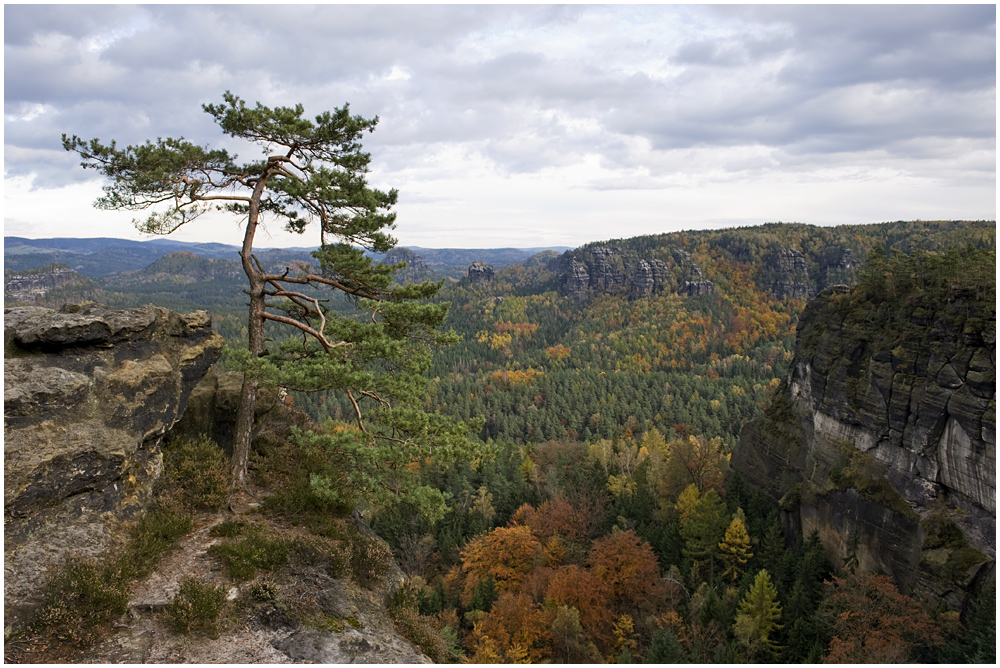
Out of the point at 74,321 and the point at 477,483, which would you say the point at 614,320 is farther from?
the point at 74,321

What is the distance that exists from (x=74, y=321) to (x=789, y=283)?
219416 mm

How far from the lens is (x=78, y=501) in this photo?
11.0 metres

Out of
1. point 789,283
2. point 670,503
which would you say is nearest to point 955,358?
point 670,503

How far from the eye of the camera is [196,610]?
9773 mm

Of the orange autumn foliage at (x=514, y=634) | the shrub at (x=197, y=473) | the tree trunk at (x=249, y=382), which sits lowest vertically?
the orange autumn foliage at (x=514, y=634)

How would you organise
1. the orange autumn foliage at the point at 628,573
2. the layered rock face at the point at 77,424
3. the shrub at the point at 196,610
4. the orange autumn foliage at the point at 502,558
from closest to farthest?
1. the shrub at the point at 196,610
2. the layered rock face at the point at 77,424
3. the orange autumn foliage at the point at 628,573
4. the orange autumn foliage at the point at 502,558

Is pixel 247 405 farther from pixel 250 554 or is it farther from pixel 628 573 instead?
pixel 628 573

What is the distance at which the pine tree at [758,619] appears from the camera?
1144 inches

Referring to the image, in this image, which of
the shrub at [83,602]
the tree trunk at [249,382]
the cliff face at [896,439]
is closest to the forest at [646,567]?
the cliff face at [896,439]

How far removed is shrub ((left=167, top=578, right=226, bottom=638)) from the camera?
9.67 metres

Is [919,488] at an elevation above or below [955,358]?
below

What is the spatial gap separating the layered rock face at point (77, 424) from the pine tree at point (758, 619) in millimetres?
29782

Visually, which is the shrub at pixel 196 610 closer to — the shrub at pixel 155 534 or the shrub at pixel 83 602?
the shrub at pixel 83 602

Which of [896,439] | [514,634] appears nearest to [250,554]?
[514,634]
